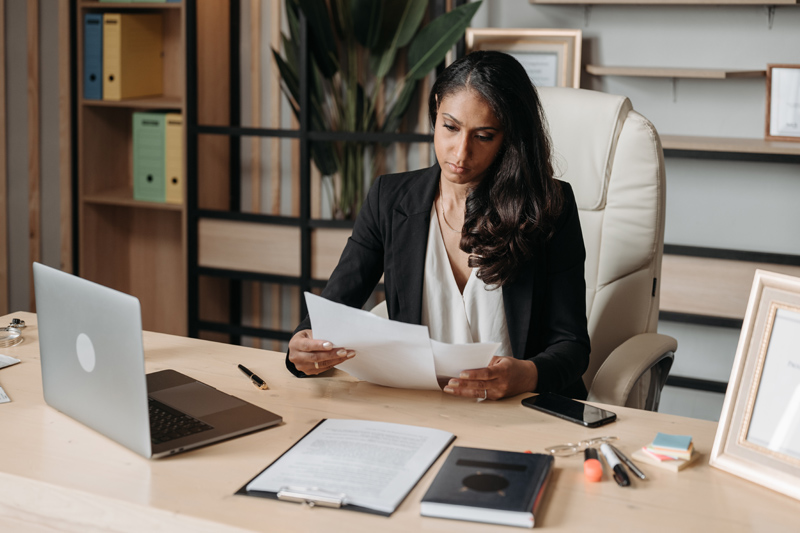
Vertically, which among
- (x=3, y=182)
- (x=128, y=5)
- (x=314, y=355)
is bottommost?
(x=314, y=355)

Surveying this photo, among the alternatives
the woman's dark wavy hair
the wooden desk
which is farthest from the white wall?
the wooden desk

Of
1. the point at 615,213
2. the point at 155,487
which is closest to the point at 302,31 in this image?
the point at 615,213

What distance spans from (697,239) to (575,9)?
0.92 metres

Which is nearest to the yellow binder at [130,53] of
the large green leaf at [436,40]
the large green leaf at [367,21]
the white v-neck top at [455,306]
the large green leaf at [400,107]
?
the large green leaf at [367,21]

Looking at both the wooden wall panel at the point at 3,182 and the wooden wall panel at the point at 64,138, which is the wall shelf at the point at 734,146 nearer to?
the wooden wall panel at the point at 64,138

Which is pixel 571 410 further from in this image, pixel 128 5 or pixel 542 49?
pixel 128 5

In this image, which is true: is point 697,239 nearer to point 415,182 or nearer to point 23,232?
point 415,182

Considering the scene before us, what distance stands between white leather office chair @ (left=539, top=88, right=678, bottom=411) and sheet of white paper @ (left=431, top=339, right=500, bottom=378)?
22.8 inches

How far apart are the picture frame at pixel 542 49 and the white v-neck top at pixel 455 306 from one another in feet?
4.28

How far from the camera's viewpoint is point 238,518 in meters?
0.94

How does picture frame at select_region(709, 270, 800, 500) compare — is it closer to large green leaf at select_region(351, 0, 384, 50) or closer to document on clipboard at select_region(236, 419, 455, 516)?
document on clipboard at select_region(236, 419, 455, 516)

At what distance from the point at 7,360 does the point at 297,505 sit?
780mm

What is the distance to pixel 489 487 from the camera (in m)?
0.99

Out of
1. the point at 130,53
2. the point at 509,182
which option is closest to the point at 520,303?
the point at 509,182
